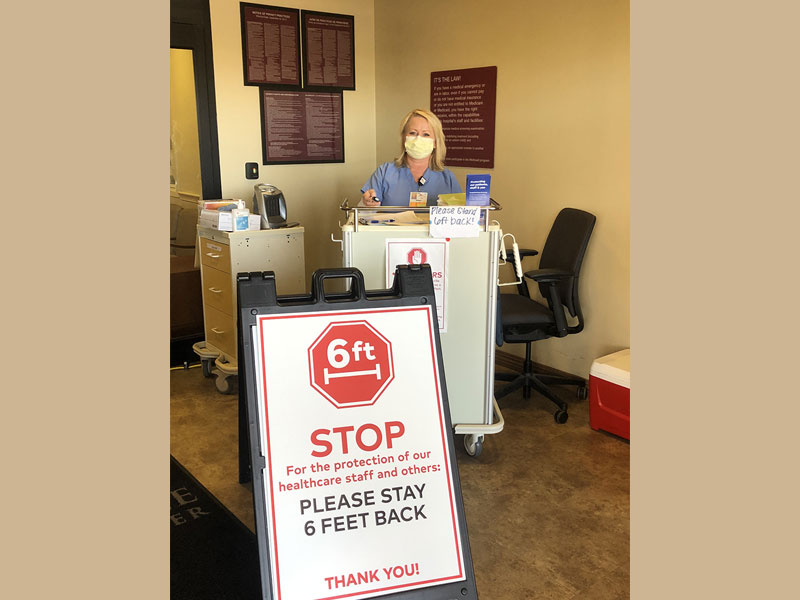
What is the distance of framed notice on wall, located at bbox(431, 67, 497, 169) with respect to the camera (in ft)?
14.3

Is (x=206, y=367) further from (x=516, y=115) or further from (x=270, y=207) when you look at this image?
(x=516, y=115)

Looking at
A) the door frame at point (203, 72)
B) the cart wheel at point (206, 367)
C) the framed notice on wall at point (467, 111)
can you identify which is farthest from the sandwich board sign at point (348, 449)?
the door frame at point (203, 72)

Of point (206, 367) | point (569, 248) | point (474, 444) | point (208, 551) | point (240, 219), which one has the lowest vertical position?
point (208, 551)

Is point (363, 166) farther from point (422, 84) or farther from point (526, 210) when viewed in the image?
point (526, 210)

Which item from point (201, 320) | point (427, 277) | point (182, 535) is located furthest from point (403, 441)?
point (201, 320)

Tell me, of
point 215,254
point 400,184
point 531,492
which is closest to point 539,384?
point 531,492

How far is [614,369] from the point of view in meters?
3.42

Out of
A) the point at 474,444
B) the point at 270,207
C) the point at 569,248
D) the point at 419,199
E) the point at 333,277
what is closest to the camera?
the point at 333,277

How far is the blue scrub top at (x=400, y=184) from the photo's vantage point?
351 centimetres

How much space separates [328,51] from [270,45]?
0.45 meters

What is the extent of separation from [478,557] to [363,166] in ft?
11.6

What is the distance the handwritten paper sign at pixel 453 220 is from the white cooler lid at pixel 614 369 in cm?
115

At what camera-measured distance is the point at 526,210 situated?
4242mm

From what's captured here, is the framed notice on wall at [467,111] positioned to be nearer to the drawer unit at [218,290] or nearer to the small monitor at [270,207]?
the small monitor at [270,207]
